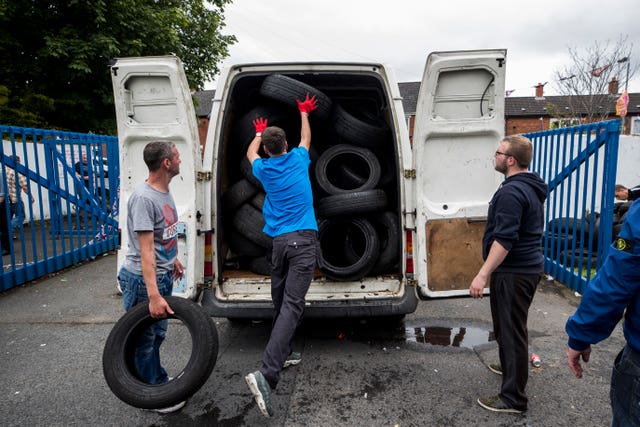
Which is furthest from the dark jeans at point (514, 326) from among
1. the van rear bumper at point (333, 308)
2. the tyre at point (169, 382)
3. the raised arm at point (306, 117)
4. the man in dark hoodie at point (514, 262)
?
the tyre at point (169, 382)

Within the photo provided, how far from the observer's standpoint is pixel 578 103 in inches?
974

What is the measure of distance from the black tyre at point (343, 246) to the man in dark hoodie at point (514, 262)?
1132 mm

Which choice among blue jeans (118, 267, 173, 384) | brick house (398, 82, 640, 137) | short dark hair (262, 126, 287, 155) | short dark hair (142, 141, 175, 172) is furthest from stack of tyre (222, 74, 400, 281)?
brick house (398, 82, 640, 137)

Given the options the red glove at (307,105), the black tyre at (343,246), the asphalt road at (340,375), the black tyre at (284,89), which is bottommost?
the asphalt road at (340,375)

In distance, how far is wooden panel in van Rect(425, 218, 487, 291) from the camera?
3.57 meters

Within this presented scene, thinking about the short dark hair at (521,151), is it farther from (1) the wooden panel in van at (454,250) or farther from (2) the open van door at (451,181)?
(1) the wooden panel in van at (454,250)

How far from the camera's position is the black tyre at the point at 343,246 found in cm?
383

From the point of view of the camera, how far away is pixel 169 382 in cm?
274

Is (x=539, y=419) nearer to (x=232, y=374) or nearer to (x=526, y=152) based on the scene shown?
(x=526, y=152)

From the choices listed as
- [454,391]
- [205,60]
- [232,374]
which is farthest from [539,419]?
[205,60]

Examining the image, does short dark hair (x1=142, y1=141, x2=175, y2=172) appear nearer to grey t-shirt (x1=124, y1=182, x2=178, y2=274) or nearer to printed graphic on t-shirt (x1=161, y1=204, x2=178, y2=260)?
grey t-shirt (x1=124, y1=182, x2=178, y2=274)

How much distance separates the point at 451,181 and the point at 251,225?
1844 mm

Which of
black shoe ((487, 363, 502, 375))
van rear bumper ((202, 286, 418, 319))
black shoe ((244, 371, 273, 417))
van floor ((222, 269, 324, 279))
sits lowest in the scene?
black shoe ((487, 363, 502, 375))

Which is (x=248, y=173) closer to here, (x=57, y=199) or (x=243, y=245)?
(x=243, y=245)
